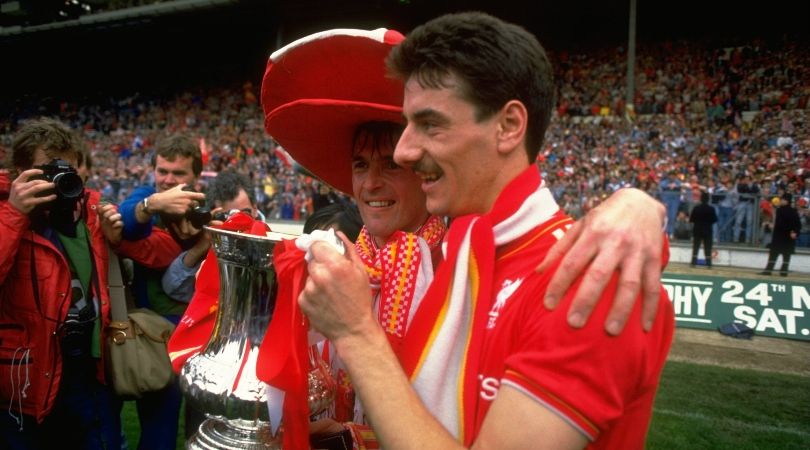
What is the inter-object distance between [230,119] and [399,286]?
2495cm

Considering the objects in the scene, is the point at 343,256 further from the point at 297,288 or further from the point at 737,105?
the point at 737,105

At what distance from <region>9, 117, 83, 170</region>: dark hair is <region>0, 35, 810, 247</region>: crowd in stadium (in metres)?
9.35

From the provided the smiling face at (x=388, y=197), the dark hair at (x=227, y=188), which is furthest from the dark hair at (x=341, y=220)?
the smiling face at (x=388, y=197)

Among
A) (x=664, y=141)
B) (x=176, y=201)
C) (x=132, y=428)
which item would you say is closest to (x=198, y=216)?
(x=176, y=201)

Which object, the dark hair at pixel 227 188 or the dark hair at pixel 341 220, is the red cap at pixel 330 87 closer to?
the dark hair at pixel 341 220

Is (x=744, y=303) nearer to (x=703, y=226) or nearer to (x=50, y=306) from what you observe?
(x=703, y=226)

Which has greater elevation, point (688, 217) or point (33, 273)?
point (33, 273)

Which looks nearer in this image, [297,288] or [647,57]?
[297,288]

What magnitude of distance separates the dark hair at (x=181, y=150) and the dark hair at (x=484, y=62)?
8.63ft

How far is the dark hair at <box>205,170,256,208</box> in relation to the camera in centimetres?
372

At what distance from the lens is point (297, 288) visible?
4.16 feet

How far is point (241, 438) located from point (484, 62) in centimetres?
97

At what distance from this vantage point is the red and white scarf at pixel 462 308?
3.72 feet

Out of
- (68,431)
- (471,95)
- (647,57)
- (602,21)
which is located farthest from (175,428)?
(602,21)
